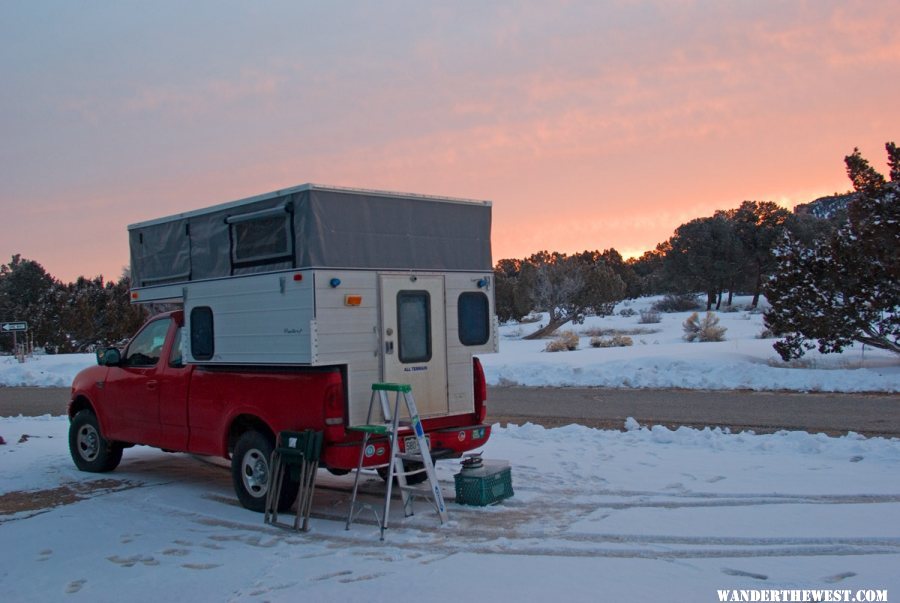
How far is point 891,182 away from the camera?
61.1 feet

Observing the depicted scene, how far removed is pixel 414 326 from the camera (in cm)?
823

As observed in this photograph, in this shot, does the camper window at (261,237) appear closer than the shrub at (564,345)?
Yes

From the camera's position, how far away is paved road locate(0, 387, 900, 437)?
12.5 meters

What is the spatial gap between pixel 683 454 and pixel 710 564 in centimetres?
441

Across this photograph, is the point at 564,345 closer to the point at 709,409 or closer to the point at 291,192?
the point at 709,409

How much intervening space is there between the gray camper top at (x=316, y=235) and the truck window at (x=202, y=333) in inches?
14.8

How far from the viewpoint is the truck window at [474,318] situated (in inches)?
342

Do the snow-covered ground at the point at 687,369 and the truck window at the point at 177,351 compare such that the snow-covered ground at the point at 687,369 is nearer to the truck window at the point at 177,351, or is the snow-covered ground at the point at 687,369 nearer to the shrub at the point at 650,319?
the truck window at the point at 177,351

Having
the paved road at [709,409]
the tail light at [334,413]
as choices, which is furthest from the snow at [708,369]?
the tail light at [334,413]

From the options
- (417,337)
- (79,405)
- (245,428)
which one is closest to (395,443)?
(417,337)

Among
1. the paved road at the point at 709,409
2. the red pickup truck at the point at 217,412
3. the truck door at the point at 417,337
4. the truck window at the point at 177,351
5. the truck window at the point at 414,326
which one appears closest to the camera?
the red pickup truck at the point at 217,412

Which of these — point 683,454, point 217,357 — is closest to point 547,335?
point 683,454

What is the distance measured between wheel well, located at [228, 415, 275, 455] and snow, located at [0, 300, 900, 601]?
2.15 ft

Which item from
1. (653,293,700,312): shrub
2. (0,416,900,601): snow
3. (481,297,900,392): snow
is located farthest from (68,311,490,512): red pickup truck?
(653,293,700,312): shrub
